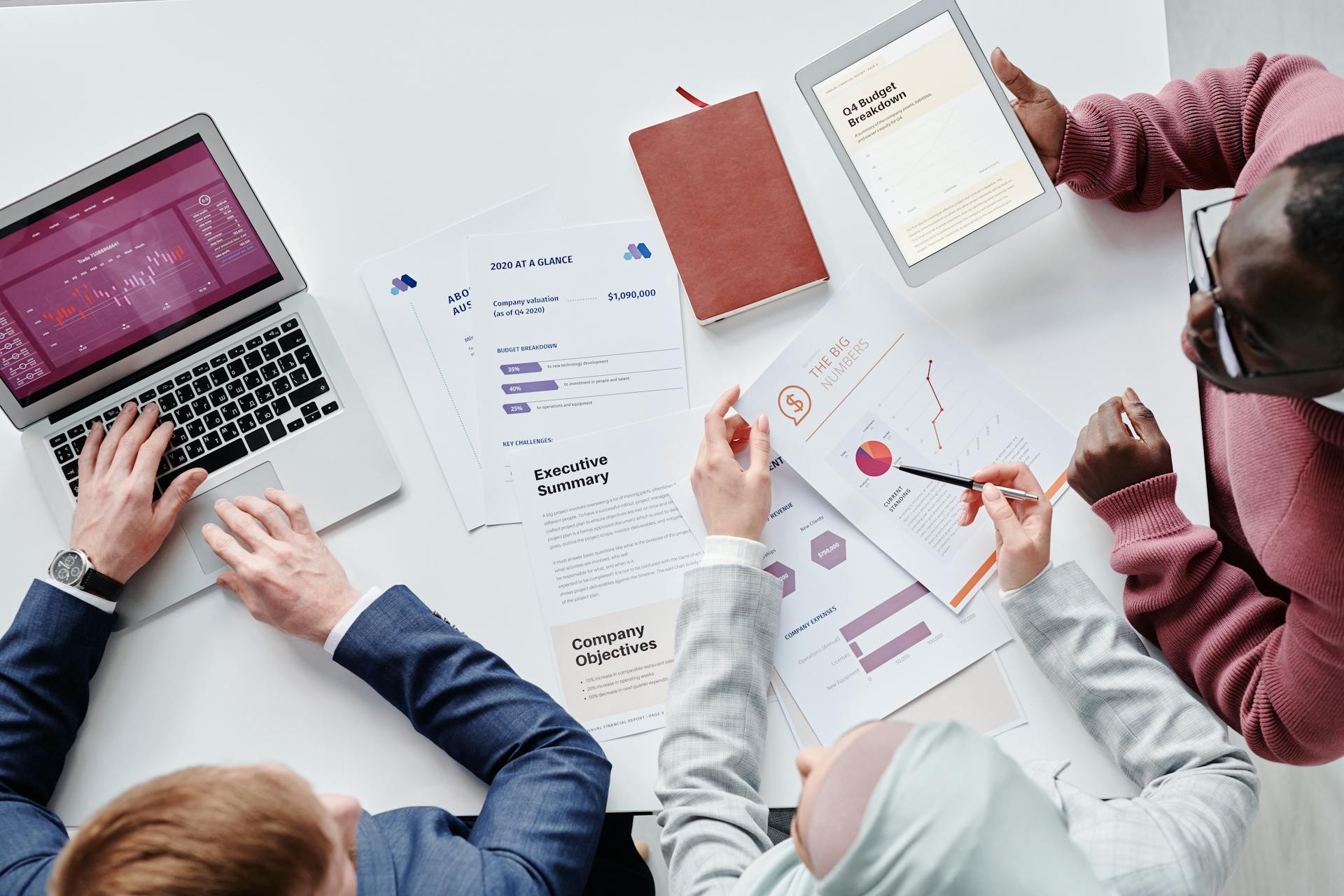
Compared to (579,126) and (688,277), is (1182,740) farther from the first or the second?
(579,126)

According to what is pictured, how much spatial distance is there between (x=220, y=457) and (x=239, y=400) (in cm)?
7

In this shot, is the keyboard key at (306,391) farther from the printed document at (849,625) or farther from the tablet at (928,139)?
the tablet at (928,139)

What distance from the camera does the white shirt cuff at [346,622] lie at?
107 centimetres

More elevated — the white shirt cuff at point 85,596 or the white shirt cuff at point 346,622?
the white shirt cuff at point 85,596

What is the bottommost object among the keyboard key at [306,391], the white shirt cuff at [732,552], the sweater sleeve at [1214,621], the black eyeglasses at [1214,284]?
the sweater sleeve at [1214,621]

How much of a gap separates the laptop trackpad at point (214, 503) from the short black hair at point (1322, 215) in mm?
1049

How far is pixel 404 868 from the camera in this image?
96cm

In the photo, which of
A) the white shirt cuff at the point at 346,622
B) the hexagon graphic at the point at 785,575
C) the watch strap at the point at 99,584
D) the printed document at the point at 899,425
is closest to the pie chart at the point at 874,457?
the printed document at the point at 899,425

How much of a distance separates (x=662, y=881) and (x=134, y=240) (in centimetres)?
128

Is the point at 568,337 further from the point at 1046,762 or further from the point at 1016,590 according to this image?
the point at 1046,762

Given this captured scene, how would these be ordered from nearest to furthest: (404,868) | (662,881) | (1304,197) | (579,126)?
1. (1304,197)
2. (404,868)
3. (579,126)
4. (662,881)

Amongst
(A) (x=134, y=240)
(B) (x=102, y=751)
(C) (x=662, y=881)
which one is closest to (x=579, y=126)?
(A) (x=134, y=240)

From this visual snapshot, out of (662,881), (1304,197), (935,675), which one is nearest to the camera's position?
(1304,197)

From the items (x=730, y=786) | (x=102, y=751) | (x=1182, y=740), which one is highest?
(x=102, y=751)
